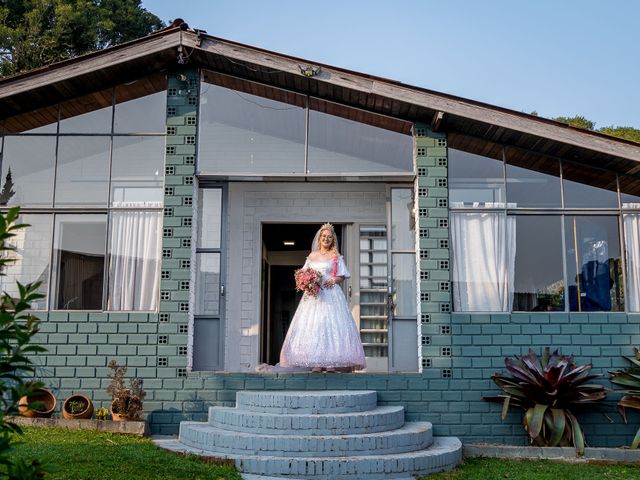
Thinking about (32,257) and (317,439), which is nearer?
(317,439)

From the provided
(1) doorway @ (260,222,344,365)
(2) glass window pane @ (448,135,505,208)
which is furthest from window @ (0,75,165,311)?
(2) glass window pane @ (448,135,505,208)

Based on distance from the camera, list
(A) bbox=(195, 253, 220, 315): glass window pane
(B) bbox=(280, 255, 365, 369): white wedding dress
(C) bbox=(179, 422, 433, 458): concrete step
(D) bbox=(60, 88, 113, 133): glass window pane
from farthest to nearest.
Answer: (A) bbox=(195, 253, 220, 315): glass window pane < (D) bbox=(60, 88, 113, 133): glass window pane < (B) bbox=(280, 255, 365, 369): white wedding dress < (C) bbox=(179, 422, 433, 458): concrete step

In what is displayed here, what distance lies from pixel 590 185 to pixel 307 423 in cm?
465

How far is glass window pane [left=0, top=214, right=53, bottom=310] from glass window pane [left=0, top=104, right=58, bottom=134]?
1.12 meters

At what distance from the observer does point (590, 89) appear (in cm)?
1822

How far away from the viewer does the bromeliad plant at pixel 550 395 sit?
25.8ft

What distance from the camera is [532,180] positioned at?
9070 mm

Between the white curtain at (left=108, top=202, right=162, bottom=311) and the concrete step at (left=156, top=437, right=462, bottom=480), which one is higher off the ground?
the white curtain at (left=108, top=202, right=162, bottom=311)

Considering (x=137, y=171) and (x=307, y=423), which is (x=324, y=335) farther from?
(x=137, y=171)

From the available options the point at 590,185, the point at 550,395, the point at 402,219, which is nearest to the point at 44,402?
the point at 402,219

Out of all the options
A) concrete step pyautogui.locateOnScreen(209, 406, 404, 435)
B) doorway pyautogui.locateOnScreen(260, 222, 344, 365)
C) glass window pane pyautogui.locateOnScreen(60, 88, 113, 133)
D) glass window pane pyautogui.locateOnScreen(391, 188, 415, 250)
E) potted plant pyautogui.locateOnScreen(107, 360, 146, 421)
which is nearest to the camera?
concrete step pyautogui.locateOnScreen(209, 406, 404, 435)

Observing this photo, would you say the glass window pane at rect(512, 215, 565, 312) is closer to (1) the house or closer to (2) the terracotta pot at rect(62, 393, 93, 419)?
(1) the house

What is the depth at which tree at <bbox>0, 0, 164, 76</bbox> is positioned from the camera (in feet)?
62.6

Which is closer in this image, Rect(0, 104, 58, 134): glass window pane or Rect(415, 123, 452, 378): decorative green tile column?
Rect(415, 123, 452, 378): decorative green tile column
